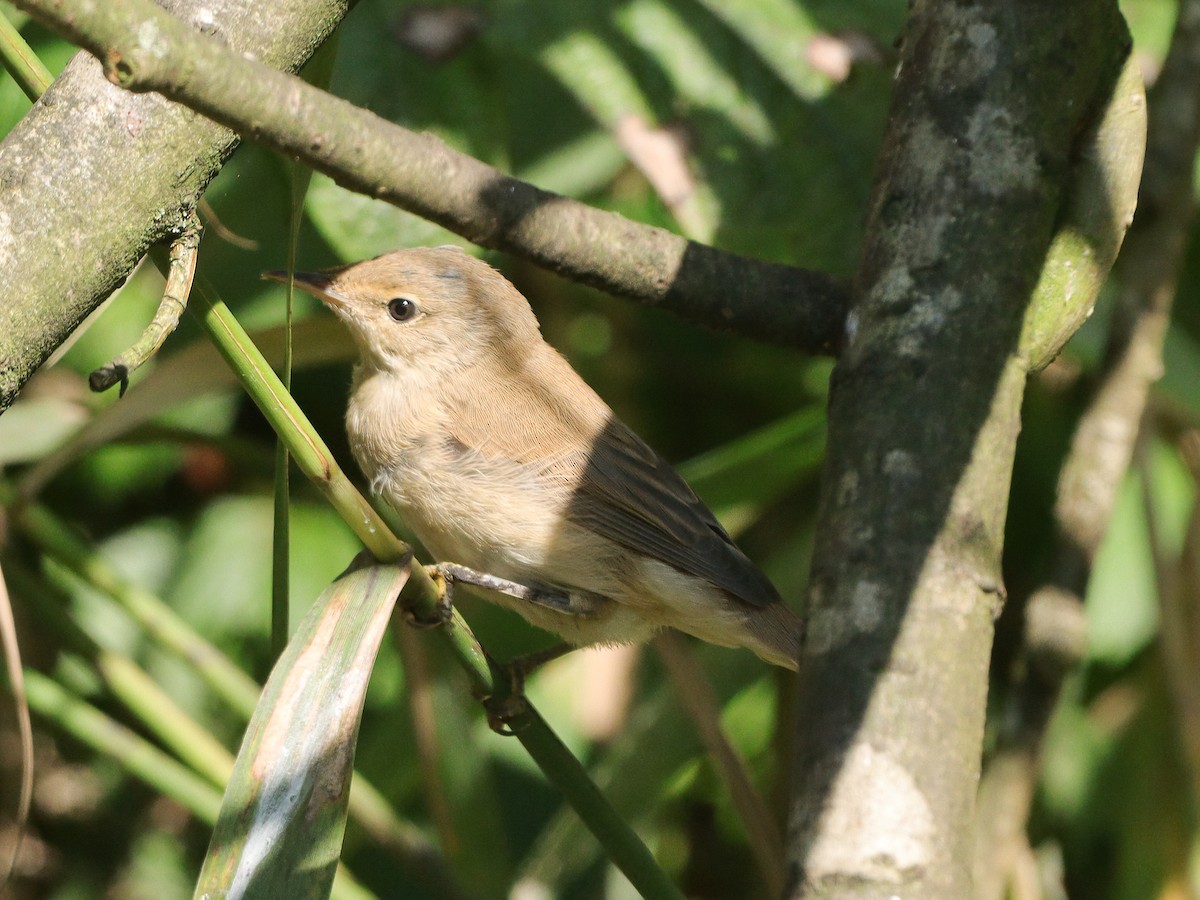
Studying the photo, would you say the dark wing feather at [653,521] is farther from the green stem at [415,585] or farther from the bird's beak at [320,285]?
the green stem at [415,585]

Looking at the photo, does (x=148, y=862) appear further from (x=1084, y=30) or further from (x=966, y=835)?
(x=1084, y=30)

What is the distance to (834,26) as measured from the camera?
2982mm

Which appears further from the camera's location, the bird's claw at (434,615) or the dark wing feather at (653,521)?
the dark wing feather at (653,521)

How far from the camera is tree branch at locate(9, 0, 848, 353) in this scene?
1.31 m

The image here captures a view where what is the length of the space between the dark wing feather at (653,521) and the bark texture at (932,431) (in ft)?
2.93

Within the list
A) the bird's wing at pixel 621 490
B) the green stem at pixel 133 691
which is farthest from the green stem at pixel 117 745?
the bird's wing at pixel 621 490

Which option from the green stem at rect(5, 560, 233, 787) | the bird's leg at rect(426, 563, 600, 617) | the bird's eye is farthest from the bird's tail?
the green stem at rect(5, 560, 233, 787)

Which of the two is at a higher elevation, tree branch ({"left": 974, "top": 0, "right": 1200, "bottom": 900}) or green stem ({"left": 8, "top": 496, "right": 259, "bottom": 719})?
green stem ({"left": 8, "top": 496, "right": 259, "bottom": 719})

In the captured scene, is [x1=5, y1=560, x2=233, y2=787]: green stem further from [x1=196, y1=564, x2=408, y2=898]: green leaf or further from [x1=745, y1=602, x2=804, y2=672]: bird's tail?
[x1=196, y1=564, x2=408, y2=898]: green leaf

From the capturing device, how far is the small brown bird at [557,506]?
9.19 feet

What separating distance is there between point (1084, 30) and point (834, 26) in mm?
971

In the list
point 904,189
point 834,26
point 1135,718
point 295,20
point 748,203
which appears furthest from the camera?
point 1135,718

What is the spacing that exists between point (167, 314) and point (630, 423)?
2816 mm

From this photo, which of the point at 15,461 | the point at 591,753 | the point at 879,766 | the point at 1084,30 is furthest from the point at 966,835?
the point at 15,461
